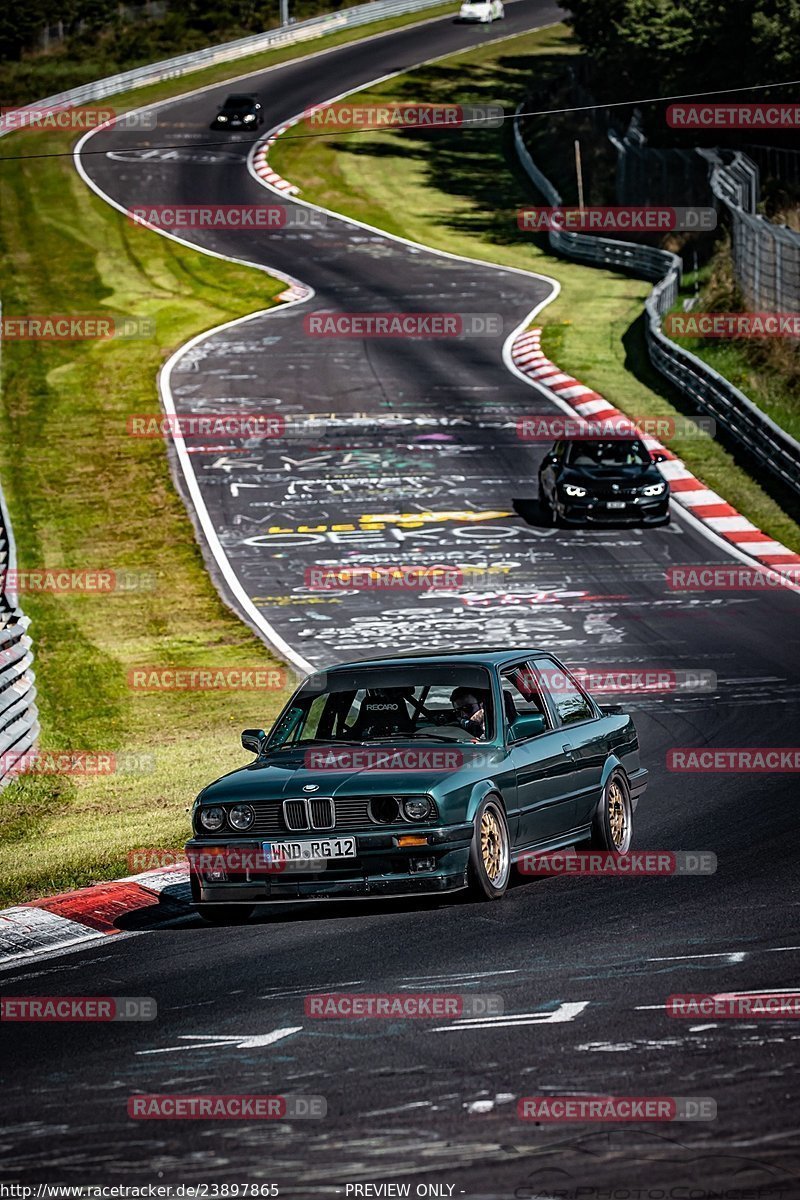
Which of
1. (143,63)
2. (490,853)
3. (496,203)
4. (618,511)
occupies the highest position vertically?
(143,63)

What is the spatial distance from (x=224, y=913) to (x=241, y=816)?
612 millimetres

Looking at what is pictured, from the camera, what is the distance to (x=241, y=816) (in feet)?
33.0

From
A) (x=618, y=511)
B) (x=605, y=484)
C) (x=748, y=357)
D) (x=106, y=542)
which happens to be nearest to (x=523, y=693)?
(x=618, y=511)

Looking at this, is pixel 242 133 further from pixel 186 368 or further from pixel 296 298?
pixel 186 368

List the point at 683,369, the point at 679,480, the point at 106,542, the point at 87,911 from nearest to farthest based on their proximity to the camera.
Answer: the point at 87,911, the point at 106,542, the point at 679,480, the point at 683,369

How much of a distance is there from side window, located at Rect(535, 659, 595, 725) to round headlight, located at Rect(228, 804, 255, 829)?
8.21 feet

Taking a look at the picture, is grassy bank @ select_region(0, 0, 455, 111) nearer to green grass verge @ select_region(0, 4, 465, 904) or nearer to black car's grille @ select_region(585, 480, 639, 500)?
green grass verge @ select_region(0, 4, 465, 904)

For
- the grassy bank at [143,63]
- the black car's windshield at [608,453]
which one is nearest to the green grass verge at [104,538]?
the black car's windshield at [608,453]

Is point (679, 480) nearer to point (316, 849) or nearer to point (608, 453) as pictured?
point (608, 453)

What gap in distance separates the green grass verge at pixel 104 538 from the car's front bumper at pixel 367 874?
1.85 meters

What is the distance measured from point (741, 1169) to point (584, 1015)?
1876 mm

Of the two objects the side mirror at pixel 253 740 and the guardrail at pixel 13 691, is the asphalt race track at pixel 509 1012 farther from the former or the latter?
the guardrail at pixel 13 691

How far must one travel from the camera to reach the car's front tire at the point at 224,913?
1020cm

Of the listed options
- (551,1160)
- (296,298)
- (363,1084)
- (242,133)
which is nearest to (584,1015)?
(363,1084)
